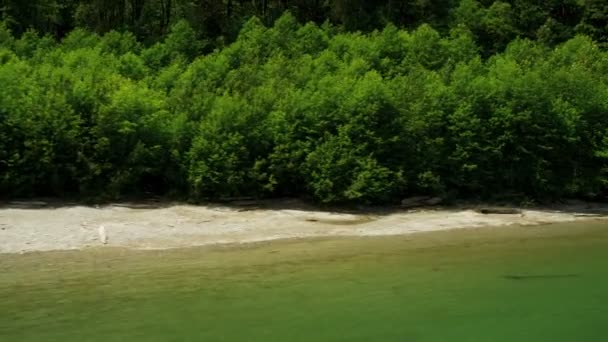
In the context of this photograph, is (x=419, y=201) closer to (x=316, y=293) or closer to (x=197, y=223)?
(x=197, y=223)

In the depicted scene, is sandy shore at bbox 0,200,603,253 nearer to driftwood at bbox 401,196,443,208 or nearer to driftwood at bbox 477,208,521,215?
driftwood at bbox 477,208,521,215

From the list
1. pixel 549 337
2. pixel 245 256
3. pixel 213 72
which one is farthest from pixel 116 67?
pixel 549 337

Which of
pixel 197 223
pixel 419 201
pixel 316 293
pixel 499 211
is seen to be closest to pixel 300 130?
pixel 419 201

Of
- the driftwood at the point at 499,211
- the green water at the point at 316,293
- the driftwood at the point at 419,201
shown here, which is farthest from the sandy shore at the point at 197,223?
the green water at the point at 316,293

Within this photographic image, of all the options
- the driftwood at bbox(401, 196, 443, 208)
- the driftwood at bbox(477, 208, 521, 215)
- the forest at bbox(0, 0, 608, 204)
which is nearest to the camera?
the forest at bbox(0, 0, 608, 204)

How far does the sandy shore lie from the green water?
112 cm

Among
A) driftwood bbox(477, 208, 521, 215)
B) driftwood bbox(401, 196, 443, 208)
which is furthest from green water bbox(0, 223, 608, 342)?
driftwood bbox(401, 196, 443, 208)

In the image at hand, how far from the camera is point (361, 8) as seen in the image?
4622 centimetres

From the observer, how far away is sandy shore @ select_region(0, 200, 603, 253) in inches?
742

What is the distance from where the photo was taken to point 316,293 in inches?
531

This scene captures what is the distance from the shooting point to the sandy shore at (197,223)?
1884 cm

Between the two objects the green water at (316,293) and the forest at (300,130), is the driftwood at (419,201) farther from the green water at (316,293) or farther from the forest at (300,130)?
the green water at (316,293)

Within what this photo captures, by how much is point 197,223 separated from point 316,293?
851cm

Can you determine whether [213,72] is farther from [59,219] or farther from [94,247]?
[94,247]
